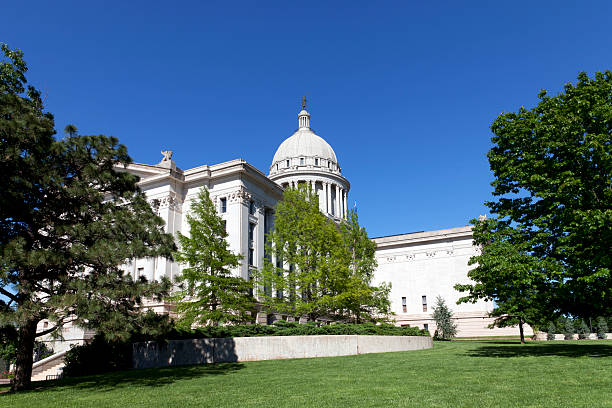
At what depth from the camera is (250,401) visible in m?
9.66

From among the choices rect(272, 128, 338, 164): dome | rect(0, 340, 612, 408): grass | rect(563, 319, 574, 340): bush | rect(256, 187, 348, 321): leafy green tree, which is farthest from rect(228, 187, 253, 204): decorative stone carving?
rect(563, 319, 574, 340): bush

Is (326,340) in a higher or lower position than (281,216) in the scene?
lower

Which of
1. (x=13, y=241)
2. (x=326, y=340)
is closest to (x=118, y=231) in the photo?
(x=13, y=241)

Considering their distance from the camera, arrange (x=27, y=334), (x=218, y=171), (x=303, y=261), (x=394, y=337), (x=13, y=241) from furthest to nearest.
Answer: (x=218, y=171) → (x=303, y=261) → (x=394, y=337) → (x=27, y=334) → (x=13, y=241)

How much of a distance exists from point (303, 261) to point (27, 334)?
64.9 feet

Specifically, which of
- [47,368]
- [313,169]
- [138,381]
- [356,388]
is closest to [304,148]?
[313,169]

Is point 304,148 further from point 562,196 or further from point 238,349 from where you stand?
point 562,196

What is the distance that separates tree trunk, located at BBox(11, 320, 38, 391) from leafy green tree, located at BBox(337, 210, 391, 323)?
1931 cm

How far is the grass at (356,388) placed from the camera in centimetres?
904

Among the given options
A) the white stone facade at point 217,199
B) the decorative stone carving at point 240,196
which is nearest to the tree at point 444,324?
the white stone facade at point 217,199

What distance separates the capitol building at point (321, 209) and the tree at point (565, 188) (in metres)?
24.4

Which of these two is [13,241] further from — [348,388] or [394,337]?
[394,337]

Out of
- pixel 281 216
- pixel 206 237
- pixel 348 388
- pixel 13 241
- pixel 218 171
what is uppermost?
pixel 218 171

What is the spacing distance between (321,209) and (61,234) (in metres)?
54.0
